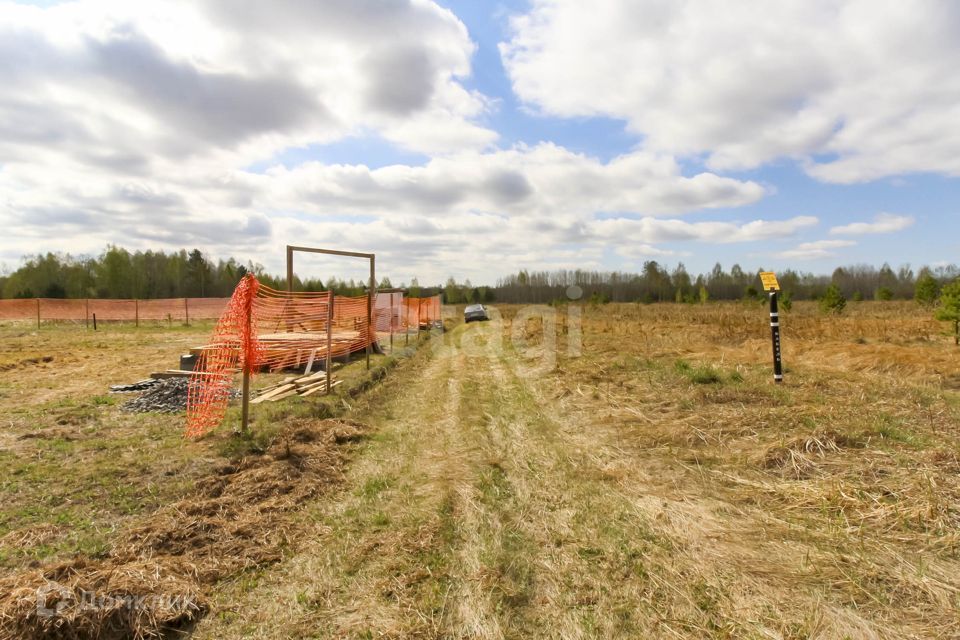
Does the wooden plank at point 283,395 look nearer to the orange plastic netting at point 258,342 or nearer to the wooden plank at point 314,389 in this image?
the wooden plank at point 314,389

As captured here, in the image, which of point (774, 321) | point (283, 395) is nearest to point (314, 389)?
point (283, 395)

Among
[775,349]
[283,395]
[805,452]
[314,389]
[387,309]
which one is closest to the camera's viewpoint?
[805,452]

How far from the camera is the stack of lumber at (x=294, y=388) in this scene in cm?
858

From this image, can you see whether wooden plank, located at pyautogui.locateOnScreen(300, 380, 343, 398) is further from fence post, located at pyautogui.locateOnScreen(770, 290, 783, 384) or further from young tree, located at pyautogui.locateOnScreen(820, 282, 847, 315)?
young tree, located at pyautogui.locateOnScreen(820, 282, 847, 315)

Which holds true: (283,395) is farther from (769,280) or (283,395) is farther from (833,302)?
(833,302)

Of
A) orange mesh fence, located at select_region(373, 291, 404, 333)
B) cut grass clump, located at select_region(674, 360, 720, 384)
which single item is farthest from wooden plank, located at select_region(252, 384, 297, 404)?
orange mesh fence, located at select_region(373, 291, 404, 333)

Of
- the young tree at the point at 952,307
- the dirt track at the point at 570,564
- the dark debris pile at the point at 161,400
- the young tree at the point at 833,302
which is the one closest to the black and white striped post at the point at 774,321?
the dirt track at the point at 570,564

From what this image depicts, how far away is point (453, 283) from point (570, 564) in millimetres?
81787

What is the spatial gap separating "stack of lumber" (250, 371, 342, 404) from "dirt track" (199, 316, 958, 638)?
12.7 feet

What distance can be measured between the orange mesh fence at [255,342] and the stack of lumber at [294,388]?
1.70ft

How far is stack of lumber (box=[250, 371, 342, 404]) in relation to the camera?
858cm

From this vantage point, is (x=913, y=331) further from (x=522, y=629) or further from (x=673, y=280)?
(x=673, y=280)

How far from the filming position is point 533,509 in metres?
4.02

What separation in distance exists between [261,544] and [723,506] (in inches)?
142
